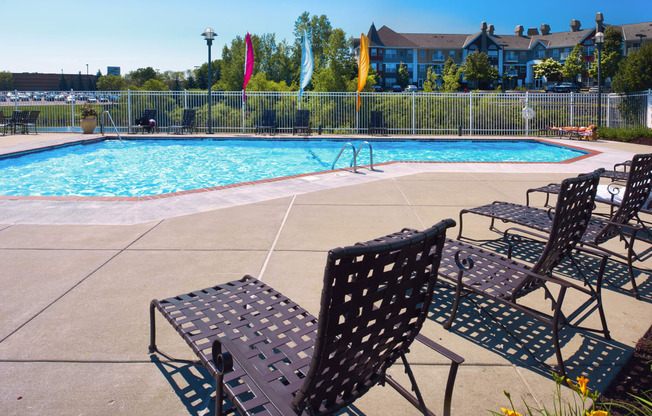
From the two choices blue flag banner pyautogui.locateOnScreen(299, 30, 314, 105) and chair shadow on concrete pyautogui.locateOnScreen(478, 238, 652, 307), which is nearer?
chair shadow on concrete pyautogui.locateOnScreen(478, 238, 652, 307)

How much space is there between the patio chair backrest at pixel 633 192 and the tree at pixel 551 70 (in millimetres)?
82123

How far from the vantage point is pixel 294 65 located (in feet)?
218

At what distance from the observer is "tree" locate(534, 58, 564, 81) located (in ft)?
257

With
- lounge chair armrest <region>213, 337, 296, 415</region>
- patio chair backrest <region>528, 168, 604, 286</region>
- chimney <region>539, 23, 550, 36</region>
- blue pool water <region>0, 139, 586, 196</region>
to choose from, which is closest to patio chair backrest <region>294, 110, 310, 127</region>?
blue pool water <region>0, 139, 586, 196</region>

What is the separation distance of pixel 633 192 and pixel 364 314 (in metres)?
3.83

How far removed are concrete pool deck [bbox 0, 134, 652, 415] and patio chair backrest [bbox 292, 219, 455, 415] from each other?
64cm

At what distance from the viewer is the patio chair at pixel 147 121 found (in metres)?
23.2

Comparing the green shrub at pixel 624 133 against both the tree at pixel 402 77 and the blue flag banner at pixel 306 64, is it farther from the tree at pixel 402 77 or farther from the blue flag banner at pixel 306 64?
the tree at pixel 402 77

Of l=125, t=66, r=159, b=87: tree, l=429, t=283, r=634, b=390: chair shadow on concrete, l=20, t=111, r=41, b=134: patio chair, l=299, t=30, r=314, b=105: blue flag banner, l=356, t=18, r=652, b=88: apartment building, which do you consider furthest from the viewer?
l=356, t=18, r=652, b=88: apartment building

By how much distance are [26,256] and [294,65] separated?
64.1m

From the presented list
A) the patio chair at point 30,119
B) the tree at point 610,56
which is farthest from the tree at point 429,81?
the tree at point 610,56

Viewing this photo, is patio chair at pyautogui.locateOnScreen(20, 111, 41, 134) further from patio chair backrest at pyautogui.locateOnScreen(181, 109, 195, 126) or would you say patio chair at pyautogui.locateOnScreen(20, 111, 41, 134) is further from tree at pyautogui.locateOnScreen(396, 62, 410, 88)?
tree at pyautogui.locateOnScreen(396, 62, 410, 88)

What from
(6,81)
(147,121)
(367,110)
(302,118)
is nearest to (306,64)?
(302,118)

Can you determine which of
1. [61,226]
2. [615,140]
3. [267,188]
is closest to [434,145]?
[615,140]
